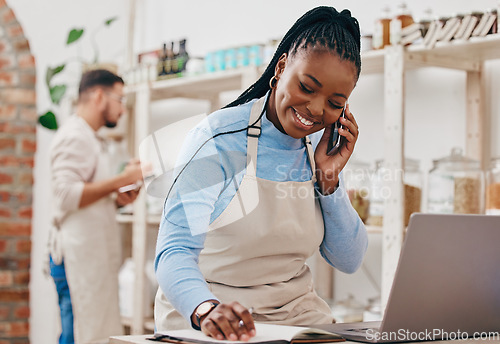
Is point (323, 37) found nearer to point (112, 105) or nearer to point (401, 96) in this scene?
point (401, 96)

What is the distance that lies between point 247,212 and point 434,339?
43 centimetres

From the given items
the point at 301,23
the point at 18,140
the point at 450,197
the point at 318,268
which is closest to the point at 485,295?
the point at 301,23

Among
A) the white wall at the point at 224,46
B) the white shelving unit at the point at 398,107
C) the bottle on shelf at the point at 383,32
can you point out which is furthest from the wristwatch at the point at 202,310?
the white wall at the point at 224,46

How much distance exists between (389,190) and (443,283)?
1.26m

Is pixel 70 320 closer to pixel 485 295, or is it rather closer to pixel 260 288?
pixel 260 288

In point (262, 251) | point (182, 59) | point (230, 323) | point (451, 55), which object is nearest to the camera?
point (230, 323)

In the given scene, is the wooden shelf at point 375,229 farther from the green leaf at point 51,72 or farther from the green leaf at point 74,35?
the green leaf at point 74,35

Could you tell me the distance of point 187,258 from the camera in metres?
1.18

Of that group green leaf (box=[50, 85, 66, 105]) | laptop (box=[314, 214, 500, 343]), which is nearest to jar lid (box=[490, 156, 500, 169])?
laptop (box=[314, 214, 500, 343])

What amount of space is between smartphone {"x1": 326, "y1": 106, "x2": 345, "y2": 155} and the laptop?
410 millimetres

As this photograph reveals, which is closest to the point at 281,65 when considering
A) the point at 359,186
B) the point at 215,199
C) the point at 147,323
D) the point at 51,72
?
the point at 215,199

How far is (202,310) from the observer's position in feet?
3.50

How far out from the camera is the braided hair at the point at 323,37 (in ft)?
4.22

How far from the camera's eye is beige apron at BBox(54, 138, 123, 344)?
2893mm
